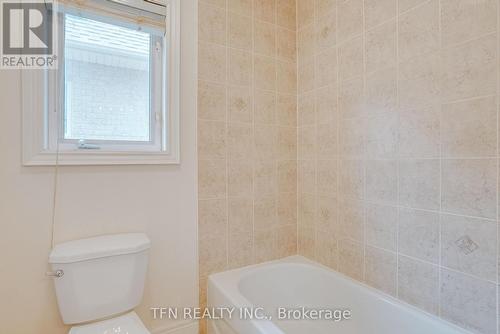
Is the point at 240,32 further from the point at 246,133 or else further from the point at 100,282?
the point at 100,282

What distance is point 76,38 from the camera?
1.30 meters

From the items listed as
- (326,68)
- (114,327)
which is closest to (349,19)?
(326,68)

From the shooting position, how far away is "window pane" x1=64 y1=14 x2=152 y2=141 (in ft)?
4.25

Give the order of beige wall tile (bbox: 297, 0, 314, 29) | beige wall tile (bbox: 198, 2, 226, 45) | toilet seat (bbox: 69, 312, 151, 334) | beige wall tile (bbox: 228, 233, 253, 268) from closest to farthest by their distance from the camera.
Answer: toilet seat (bbox: 69, 312, 151, 334) < beige wall tile (bbox: 198, 2, 226, 45) < beige wall tile (bbox: 228, 233, 253, 268) < beige wall tile (bbox: 297, 0, 314, 29)

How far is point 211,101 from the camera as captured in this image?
5.18 feet

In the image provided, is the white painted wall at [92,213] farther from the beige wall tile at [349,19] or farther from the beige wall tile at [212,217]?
the beige wall tile at [349,19]

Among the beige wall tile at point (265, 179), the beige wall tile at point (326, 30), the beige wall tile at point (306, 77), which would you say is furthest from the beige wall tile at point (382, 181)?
the beige wall tile at point (326, 30)

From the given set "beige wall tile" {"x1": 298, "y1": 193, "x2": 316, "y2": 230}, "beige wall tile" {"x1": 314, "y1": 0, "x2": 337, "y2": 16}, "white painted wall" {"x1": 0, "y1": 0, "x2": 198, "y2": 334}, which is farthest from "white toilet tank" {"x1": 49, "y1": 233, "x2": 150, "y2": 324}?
"beige wall tile" {"x1": 314, "y1": 0, "x2": 337, "y2": 16}

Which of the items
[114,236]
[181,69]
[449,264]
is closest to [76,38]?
[181,69]

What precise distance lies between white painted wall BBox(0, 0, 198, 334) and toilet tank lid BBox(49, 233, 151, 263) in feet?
0.19

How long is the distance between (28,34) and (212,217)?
4.23ft

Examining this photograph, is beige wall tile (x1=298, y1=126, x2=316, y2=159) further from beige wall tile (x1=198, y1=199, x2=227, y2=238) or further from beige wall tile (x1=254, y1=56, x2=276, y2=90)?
beige wall tile (x1=198, y1=199, x2=227, y2=238)

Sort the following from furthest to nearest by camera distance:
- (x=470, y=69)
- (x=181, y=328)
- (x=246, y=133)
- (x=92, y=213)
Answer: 1. (x=246, y=133)
2. (x=181, y=328)
3. (x=92, y=213)
4. (x=470, y=69)

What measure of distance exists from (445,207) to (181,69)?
4.93ft
